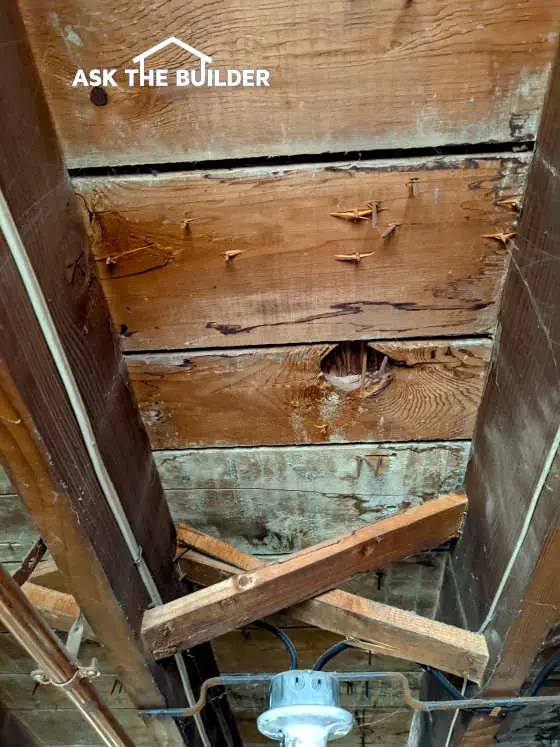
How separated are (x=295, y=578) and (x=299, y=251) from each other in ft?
1.91

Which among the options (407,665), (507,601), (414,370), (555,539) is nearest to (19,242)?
(414,370)

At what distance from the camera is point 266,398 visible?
3.27 feet

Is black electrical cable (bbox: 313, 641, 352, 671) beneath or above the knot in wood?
beneath

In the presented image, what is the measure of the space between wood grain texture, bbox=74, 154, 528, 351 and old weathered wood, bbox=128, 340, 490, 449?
0.04m

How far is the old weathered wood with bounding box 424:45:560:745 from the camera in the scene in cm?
71

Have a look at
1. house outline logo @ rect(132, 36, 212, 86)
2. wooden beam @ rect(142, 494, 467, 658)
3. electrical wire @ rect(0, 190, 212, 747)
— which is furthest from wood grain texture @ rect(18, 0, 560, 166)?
wooden beam @ rect(142, 494, 467, 658)

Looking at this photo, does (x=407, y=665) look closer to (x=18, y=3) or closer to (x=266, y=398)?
(x=266, y=398)

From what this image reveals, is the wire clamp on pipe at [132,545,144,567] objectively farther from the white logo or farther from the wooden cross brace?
the white logo

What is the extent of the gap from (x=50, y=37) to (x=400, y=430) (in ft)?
2.57

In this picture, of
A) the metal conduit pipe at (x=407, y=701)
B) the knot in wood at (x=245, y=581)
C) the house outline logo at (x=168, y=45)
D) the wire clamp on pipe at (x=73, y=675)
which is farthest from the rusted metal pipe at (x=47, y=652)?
the house outline logo at (x=168, y=45)

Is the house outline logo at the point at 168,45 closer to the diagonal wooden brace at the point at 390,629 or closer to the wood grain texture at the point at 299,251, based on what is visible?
the wood grain texture at the point at 299,251

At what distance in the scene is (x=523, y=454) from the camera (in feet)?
2.67

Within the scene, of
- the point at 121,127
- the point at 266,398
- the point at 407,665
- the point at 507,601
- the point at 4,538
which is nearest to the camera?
the point at 121,127

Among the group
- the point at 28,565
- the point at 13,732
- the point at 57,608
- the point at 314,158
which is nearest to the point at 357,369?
the point at 314,158
